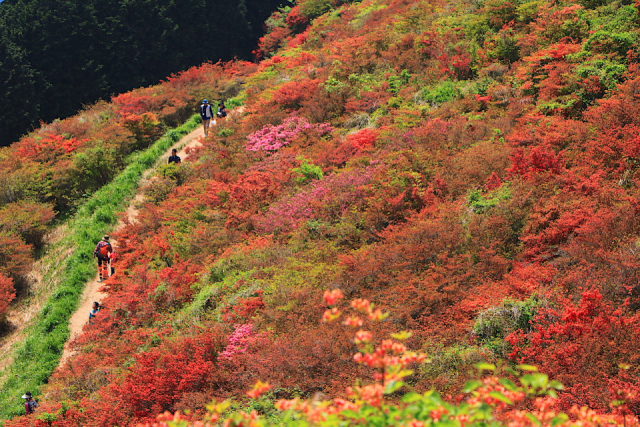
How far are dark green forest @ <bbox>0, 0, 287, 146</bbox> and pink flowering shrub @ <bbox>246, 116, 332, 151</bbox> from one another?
21199mm

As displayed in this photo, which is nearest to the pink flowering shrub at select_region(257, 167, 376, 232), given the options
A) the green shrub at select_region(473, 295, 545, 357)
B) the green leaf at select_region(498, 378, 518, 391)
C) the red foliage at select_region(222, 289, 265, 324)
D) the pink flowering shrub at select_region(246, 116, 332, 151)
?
the red foliage at select_region(222, 289, 265, 324)

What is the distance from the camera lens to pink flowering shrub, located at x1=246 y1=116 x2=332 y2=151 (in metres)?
16.4

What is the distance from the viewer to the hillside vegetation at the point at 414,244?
6125 mm

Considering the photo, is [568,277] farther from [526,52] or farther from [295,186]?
[526,52]

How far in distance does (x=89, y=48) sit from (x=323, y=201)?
3019 cm

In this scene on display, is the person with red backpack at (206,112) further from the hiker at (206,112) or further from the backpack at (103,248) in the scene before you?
the backpack at (103,248)

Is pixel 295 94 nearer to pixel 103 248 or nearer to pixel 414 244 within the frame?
pixel 103 248

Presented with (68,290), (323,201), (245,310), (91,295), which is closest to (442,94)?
(323,201)

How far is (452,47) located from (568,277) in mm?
11053

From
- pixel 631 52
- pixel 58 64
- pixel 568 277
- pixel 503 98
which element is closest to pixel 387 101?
pixel 503 98

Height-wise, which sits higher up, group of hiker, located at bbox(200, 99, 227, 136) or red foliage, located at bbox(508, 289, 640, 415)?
group of hiker, located at bbox(200, 99, 227, 136)

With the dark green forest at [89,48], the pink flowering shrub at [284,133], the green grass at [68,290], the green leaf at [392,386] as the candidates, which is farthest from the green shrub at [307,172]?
the dark green forest at [89,48]

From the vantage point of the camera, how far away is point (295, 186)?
13805 millimetres

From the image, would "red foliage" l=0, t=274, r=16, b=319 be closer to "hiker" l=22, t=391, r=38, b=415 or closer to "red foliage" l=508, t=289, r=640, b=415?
"hiker" l=22, t=391, r=38, b=415
